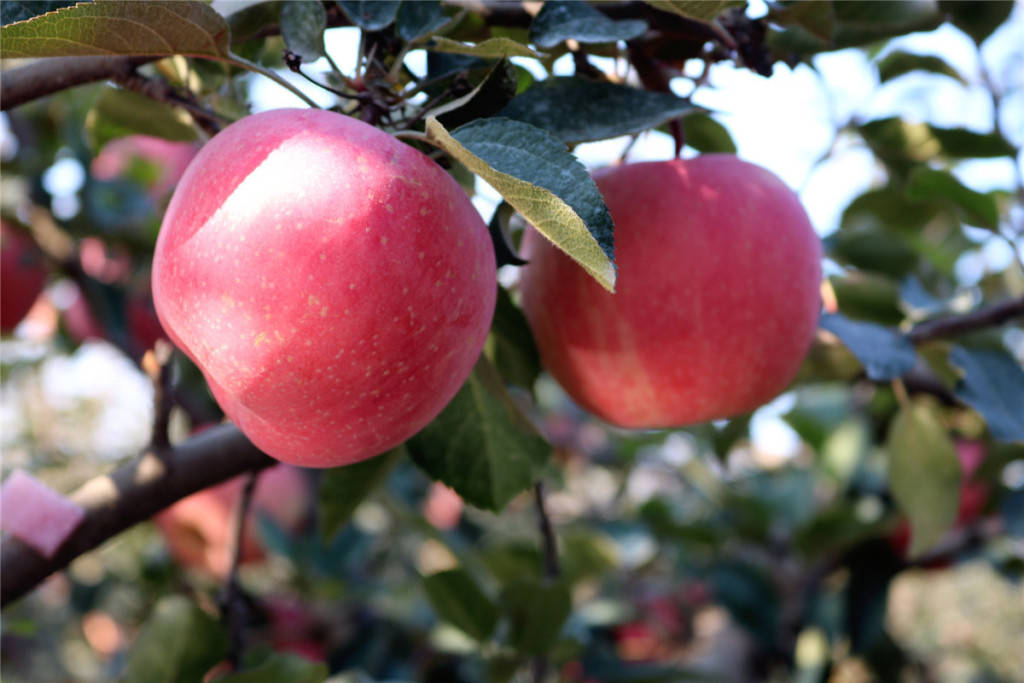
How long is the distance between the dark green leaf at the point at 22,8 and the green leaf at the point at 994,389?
0.67m

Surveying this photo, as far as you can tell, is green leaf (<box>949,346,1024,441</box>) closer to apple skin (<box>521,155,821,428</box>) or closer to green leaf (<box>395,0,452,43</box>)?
apple skin (<box>521,155,821,428</box>)

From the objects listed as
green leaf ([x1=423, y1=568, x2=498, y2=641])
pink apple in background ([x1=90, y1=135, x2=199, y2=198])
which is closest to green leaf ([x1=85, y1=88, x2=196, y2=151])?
green leaf ([x1=423, y1=568, x2=498, y2=641])

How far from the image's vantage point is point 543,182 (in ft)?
1.20

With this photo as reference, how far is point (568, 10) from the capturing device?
19.9 inches

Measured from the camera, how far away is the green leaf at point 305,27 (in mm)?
454

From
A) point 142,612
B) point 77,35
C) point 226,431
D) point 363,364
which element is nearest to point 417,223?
point 363,364

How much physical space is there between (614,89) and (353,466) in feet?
1.22

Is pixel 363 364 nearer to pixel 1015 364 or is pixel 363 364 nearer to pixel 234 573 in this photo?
pixel 234 573

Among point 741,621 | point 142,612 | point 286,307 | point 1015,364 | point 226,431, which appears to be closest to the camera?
point 286,307

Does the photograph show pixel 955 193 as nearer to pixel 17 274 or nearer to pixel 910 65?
pixel 910 65

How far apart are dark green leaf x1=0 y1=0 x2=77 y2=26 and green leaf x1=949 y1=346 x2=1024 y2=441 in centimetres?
67

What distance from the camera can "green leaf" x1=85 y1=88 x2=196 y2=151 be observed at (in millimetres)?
655

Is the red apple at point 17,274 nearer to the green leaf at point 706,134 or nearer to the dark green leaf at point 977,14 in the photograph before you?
the green leaf at point 706,134

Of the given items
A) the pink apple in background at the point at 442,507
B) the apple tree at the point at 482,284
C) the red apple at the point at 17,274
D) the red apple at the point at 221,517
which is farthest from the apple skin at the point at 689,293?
the pink apple in background at the point at 442,507
